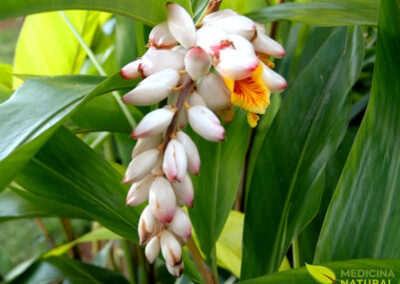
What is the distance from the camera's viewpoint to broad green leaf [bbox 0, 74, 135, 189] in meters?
0.36

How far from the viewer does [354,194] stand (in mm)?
522

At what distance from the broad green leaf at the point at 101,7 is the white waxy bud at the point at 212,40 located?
0.07 m

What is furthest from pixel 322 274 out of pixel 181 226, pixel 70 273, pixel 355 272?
pixel 70 273

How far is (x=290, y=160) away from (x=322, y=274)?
22 cm

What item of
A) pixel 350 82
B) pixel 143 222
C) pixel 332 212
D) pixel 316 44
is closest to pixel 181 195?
pixel 143 222

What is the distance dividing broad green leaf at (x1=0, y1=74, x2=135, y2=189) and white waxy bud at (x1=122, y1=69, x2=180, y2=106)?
0.04 m

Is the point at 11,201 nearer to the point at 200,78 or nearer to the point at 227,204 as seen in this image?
the point at 227,204

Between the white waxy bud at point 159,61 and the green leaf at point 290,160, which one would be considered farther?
the green leaf at point 290,160

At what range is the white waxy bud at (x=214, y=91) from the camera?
0.42 m

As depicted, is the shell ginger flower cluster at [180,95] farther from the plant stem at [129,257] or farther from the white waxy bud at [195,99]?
the plant stem at [129,257]

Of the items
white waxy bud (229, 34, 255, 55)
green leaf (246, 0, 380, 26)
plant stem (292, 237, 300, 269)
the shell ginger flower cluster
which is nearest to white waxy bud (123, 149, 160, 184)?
the shell ginger flower cluster

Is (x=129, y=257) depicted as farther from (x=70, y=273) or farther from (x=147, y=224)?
(x=147, y=224)

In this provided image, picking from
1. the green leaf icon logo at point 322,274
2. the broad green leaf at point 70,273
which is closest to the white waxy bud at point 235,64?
the green leaf icon logo at point 322,274

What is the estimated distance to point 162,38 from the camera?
0.43 meters
